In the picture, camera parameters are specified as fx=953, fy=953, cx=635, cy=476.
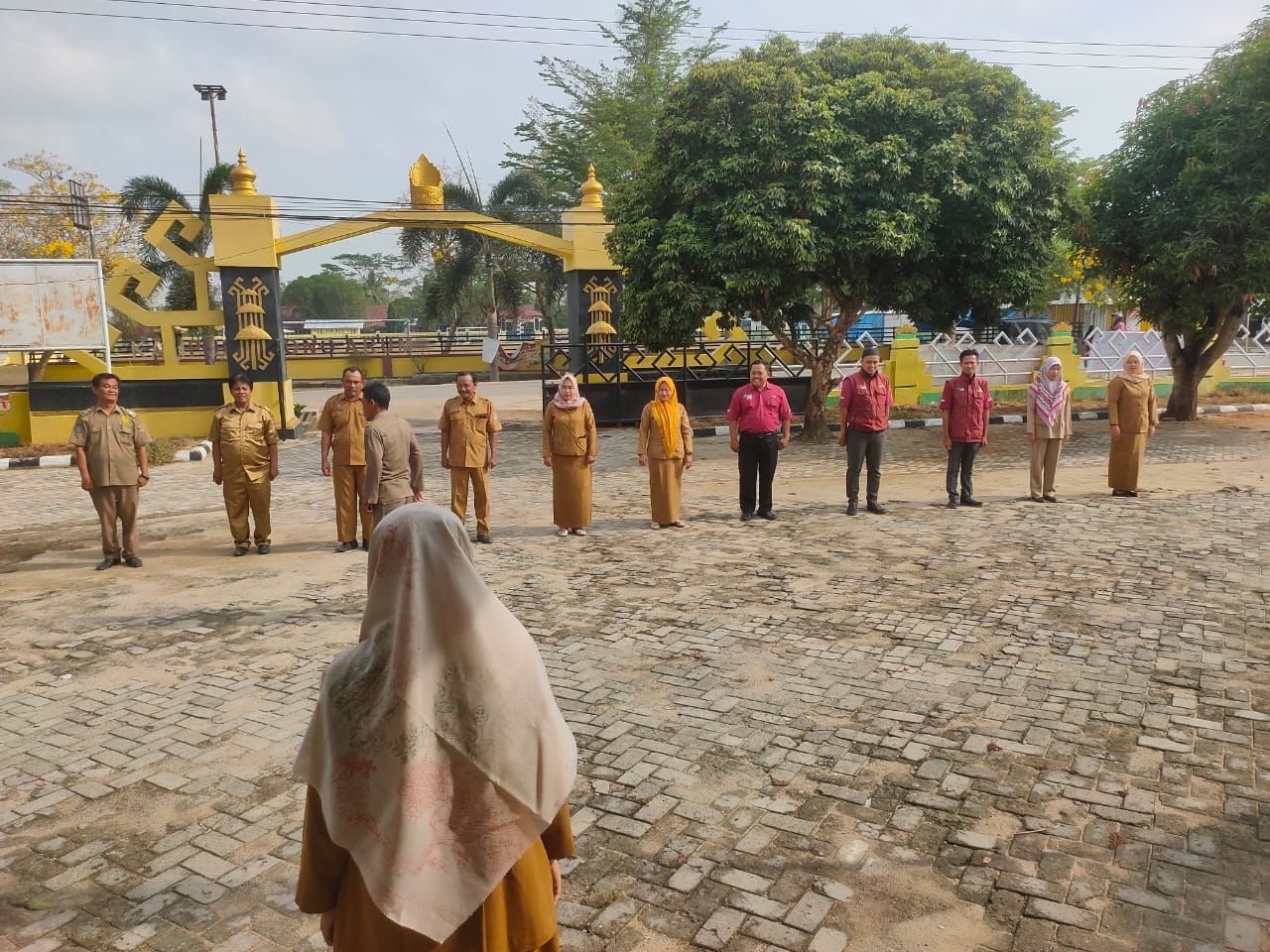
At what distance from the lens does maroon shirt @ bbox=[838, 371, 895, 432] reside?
9523mm

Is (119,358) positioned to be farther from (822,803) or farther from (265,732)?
(822,803)

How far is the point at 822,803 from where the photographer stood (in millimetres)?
3783

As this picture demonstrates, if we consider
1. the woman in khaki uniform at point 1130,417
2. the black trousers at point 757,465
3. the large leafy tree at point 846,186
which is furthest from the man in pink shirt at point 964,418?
the large leafy tree at point 846,186

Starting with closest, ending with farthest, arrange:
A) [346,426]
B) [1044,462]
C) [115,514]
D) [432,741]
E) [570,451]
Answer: [432,741]
[115,514]
[346,426]
[570,451]
[1044,462]

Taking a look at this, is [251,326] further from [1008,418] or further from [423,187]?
[1008,418]

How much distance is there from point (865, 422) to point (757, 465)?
3.79ft

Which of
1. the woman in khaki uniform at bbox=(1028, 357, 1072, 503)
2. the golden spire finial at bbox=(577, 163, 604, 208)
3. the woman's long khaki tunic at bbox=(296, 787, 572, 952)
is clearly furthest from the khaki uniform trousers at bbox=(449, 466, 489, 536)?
the golden spire finial at bbox=(577, 163, 604, 208)

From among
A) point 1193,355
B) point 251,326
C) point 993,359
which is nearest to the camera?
point 251,326

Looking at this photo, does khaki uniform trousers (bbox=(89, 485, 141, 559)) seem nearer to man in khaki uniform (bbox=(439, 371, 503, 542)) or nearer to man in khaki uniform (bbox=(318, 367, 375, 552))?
man in khaki uniform (bbox=(318, 367, 375, 552))

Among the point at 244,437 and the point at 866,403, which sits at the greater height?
the point at 866,403

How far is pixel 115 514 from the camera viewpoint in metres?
8.08

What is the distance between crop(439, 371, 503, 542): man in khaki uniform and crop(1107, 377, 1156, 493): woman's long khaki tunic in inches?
250

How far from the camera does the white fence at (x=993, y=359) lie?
20.9 meters

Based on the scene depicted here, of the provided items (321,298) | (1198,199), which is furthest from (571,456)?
(321,298)
